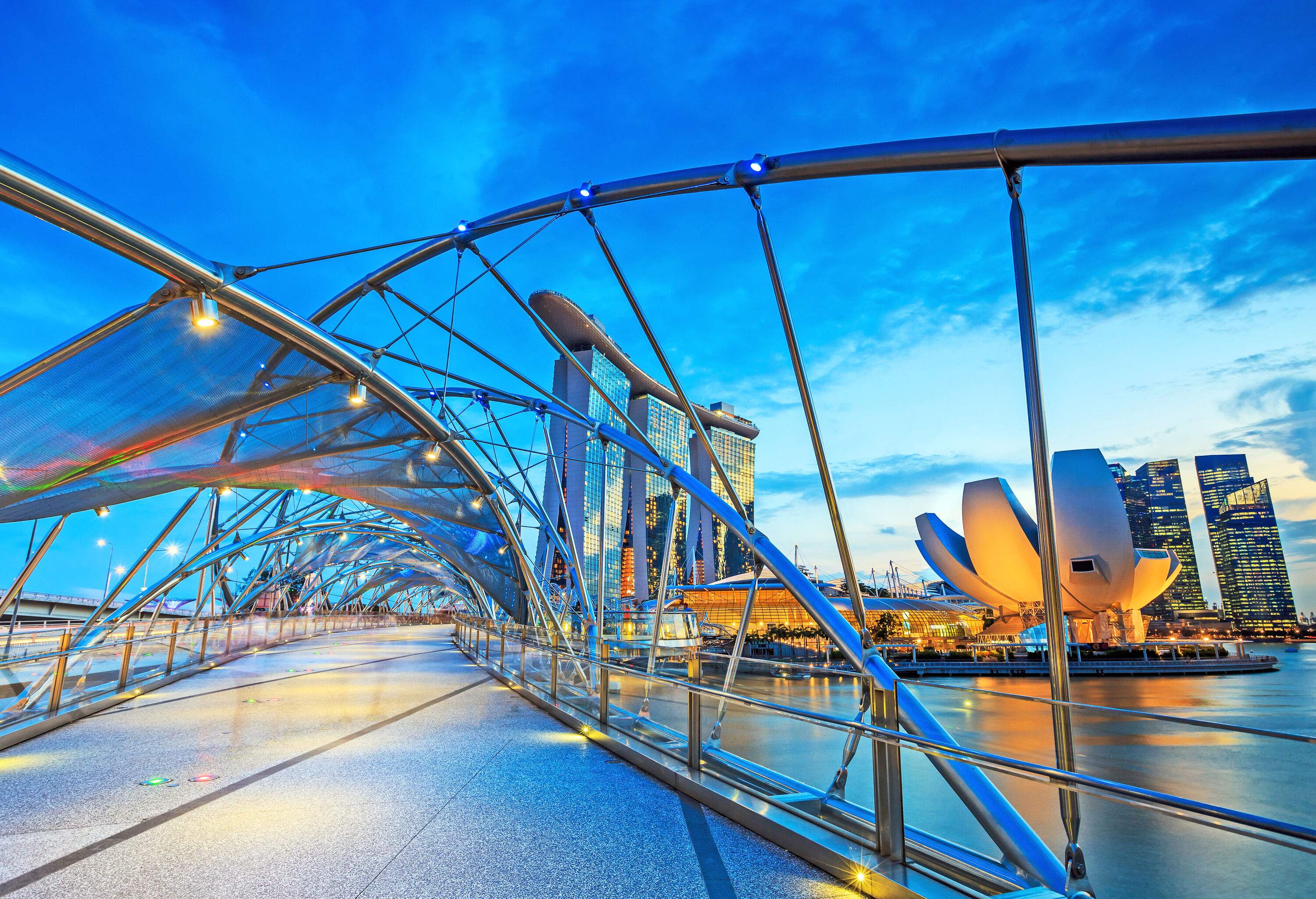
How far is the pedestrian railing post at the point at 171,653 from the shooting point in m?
15.9

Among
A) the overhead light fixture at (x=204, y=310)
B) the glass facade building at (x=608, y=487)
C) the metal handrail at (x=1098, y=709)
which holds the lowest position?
the metal handrail at (x=1098, y=709)

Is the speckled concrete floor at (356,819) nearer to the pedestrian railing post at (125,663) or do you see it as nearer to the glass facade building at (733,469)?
the pedestrian railing post at (125,663)

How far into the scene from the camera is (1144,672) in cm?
3381

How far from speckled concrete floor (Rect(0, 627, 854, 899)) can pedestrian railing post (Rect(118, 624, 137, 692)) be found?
9.66 feet

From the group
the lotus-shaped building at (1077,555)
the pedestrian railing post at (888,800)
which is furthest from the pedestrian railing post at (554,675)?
the lotus-shaped building at (1077,555)

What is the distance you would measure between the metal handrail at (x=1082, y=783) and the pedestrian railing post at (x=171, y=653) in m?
15.0

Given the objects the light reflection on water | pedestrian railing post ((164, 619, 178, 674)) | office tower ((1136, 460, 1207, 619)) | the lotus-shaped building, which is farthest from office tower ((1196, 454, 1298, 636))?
pedestrian railing post ((164, 619, 178, 674))

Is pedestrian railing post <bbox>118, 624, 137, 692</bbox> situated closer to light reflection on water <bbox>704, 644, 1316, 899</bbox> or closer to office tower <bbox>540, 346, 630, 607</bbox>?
light reflection on water <bbox>704, 644, 1316, 899</bbox>

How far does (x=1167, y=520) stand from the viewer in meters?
188

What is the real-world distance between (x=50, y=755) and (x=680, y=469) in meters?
10.2

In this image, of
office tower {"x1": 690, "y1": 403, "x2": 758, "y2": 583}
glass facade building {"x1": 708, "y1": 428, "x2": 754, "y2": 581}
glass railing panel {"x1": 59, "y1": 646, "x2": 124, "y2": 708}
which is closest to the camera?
glass railing panel {"x1": 59, "y1": 646, "x2": 124, "y2": 708}

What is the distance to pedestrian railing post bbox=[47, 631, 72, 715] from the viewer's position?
33.7 feet

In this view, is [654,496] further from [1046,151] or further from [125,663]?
[1046,151]

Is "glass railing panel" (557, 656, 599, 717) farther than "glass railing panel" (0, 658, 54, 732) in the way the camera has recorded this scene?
Yes
